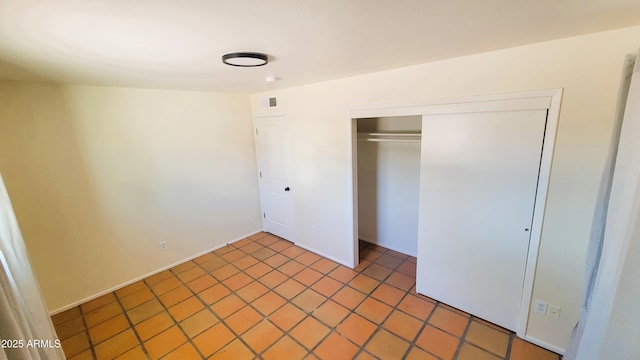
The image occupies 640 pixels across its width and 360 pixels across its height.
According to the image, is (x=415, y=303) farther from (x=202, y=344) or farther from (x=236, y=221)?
(x=236, y=221)

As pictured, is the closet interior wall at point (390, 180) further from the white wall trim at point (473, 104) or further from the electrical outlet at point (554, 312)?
the electrical outlet at point (554, 312)

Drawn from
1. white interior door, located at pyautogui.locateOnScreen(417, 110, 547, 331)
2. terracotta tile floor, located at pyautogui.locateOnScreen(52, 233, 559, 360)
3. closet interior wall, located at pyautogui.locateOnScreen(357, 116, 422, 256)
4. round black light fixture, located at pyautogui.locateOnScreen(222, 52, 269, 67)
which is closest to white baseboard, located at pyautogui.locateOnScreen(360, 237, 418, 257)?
closet interior wall, located at pyautogui.locateOnScreen(357, 116, 422, 256)

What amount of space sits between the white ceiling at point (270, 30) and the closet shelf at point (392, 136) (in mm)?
1224

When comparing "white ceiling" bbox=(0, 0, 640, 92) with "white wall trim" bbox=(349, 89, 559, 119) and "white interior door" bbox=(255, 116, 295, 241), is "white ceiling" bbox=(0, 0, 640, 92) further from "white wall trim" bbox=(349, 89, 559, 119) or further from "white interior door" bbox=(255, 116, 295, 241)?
"white interior door" bbox=(255, 116, 295, 241)

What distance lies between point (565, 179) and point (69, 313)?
4831mm

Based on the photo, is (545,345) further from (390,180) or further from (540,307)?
(390,180)

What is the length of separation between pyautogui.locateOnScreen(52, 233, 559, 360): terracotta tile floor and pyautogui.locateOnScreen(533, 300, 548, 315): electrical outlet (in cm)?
31

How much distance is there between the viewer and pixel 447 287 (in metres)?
2.63

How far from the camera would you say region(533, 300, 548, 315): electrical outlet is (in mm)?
2066

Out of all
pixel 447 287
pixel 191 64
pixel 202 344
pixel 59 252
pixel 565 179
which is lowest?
pixel 202 344

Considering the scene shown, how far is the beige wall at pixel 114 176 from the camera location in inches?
99.3

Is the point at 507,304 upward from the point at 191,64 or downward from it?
downward

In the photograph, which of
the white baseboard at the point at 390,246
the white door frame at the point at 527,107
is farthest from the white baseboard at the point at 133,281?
the white door frame at the point at 527,107

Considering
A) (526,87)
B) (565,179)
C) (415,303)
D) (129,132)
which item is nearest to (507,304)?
(415,303)
